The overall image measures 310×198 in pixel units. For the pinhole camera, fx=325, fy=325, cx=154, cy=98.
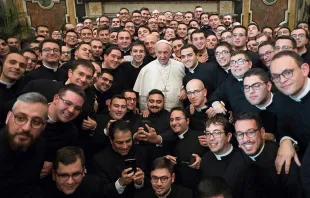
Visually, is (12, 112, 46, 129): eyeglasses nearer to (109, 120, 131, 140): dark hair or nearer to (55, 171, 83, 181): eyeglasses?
(55, 171, 83, 181): eyeglasses

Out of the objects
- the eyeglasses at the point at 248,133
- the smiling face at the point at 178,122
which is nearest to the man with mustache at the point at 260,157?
the eyeglasses at the point at 248,133

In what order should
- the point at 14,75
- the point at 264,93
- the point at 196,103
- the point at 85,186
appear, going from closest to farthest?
the point at 85,186, the point at 264,93, the point at 14,75, the point at 196,103

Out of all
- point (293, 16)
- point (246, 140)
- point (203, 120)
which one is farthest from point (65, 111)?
point (293, 16)

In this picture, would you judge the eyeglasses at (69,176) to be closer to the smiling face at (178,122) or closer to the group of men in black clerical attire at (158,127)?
the group of men in black clerical attire at (158,127)

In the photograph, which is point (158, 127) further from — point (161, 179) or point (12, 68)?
point (12, 68)

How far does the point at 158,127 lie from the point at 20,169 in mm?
2178

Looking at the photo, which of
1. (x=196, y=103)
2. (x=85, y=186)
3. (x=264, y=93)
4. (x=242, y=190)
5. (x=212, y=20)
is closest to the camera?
(x=242, y=190)

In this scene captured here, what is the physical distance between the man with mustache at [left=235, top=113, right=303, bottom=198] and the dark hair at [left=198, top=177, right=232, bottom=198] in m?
0.61

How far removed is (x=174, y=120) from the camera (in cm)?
396

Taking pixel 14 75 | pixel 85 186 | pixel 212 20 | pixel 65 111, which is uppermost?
pixel 212 20

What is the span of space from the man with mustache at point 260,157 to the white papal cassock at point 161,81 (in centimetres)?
216

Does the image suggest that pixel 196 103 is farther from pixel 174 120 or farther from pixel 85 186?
pixel 85 186

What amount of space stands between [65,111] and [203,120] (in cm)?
195

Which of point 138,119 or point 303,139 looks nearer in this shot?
point 303,139
